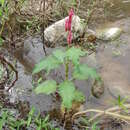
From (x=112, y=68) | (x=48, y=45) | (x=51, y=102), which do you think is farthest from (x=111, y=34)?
(x=51, y=102)

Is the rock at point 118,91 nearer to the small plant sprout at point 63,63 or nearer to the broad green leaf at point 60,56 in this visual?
the small plant sprout at point 63,63

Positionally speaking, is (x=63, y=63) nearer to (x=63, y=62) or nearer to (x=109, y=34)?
(x=63, y=62)

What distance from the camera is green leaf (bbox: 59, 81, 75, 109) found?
2.06 metres

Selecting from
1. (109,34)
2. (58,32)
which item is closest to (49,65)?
(58,32)

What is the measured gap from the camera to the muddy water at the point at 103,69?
2941 millimetres

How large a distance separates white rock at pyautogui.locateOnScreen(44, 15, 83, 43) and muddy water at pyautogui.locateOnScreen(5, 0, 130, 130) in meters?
0.15

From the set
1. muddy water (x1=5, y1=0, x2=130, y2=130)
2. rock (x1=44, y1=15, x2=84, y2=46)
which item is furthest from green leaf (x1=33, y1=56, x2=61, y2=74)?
rock (x1=44, y1=15, x2=84, y2=46)

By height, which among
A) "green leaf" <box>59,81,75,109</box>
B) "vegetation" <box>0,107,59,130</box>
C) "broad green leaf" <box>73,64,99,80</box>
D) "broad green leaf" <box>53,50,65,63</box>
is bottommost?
"vegetation" <box>0,107,59,130</box>

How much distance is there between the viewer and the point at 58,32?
375cm

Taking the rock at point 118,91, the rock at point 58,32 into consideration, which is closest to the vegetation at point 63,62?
the rock at point 118,91

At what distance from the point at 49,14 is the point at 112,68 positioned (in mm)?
1236

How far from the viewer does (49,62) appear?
85.4 inches

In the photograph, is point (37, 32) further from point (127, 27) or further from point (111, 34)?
point (127, 27)

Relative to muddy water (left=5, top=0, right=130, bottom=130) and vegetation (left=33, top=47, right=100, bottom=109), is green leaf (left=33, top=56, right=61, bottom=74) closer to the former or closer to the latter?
vegetation (left=33, top=47, right=100, bottom=109)
